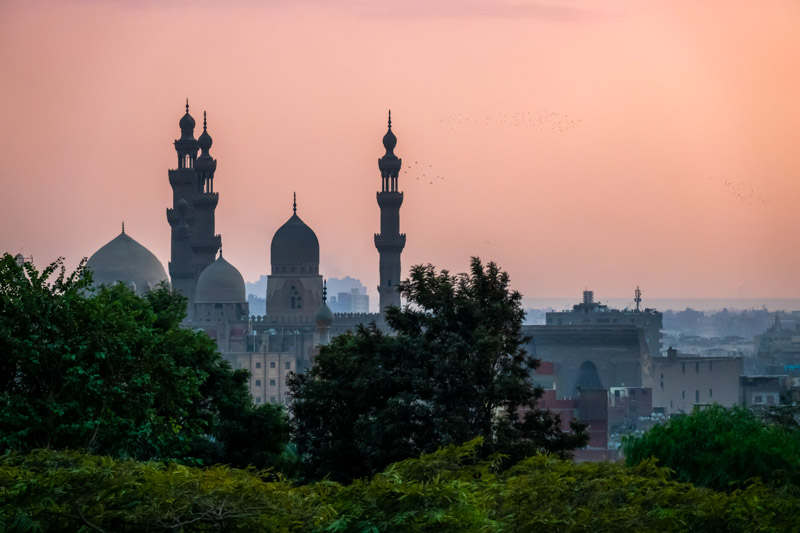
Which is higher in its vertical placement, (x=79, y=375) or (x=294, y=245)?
(x=294, y=245)

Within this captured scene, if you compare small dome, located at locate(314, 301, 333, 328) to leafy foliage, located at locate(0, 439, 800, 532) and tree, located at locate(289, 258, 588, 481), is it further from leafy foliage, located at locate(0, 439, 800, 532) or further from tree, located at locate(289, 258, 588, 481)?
leafy foliage, located at locate(0, 439, 800, 532)

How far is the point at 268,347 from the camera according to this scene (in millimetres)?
82938

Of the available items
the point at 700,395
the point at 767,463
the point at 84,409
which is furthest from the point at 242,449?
the point at 700,395

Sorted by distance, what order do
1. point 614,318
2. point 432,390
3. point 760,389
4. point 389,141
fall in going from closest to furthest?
point 432,390 → point 760,389 → point 389,141 → point 614,318

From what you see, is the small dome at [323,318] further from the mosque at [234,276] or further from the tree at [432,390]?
the tree at [432,390]

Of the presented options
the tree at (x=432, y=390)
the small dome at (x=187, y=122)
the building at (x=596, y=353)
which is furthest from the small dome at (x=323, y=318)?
the tree at (x=432, y=390)

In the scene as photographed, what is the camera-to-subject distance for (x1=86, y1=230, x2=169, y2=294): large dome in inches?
3083

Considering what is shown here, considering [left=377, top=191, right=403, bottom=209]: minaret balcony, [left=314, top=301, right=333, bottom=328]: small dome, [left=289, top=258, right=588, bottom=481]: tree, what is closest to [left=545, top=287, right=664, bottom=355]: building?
[left=377, top=191, right=403, bottom=209]: minaret balcony

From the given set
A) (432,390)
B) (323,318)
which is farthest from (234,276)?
(432,390)

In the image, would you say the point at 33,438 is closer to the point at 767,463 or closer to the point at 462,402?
the point at 462,402

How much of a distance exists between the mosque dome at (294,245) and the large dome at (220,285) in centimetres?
258

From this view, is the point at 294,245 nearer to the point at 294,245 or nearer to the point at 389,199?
the point at 294,245

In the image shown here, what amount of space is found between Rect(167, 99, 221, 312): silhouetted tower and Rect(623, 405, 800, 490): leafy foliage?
61853 millimetres

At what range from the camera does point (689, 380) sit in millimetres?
85625
